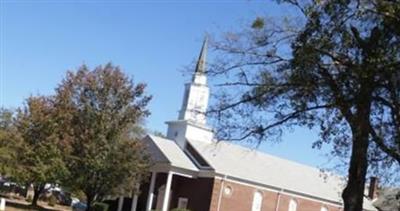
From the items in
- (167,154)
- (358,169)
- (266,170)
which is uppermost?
(266,170)

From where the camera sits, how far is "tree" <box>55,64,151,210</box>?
38.5 metres

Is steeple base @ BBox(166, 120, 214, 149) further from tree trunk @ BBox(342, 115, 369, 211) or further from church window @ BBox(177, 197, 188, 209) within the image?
tree trunk @ BBox(342, 115, 369, 211)

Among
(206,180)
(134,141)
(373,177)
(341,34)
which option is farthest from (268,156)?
(341,34)

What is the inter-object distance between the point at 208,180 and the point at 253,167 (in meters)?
5.85

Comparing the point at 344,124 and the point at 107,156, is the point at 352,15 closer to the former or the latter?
the point at 344,124

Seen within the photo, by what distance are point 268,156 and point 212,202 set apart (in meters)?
12.4

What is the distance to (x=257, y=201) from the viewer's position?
51.9 m

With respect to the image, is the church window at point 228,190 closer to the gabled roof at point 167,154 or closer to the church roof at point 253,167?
the church roof at point 253,167

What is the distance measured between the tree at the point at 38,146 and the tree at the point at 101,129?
108 cm

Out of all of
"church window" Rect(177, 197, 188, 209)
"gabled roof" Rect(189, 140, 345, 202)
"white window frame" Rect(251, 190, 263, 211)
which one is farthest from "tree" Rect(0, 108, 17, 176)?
"white window frame" Rect(251, 190, 263, 211)

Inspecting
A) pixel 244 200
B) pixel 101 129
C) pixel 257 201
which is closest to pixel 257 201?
pixel 257 201

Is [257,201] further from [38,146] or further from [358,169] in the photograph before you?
[358,169]

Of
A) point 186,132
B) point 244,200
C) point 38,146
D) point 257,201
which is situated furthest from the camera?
point 186,132

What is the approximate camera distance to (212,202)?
48.2 m
